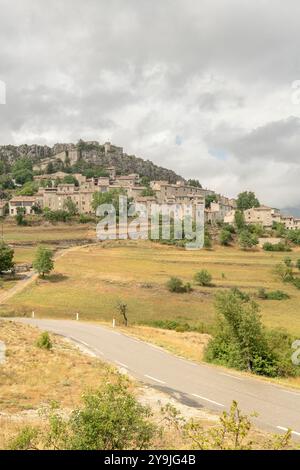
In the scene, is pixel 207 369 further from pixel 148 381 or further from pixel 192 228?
pixel 192 228

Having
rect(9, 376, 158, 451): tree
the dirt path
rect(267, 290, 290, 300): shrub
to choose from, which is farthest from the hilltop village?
rect(9, 376, 158, 451): tree

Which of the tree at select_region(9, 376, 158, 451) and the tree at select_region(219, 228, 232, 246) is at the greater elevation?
the tree at select_region(219, 228, 232, 246)

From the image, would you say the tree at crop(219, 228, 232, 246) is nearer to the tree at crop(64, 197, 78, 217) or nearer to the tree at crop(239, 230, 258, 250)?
the tree at crop(239, 230, 258, 250)

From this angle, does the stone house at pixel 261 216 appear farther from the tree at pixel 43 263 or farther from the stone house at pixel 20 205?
the tree at pixel 43 263

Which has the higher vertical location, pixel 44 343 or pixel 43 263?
pixel 43 263

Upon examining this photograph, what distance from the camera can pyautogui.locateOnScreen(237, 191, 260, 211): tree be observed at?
171375 millimetres

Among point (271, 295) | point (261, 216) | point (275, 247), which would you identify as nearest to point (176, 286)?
point (271, 295)

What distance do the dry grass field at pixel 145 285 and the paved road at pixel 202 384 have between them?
16802 mm

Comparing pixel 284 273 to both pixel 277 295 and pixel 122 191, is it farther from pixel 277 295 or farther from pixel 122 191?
pixel 122 191

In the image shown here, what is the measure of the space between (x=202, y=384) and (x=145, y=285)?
45.7m

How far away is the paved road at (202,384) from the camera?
1525 cm

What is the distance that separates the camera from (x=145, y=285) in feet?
214

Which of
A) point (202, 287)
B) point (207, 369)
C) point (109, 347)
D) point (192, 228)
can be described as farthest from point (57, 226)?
point (207, 369)

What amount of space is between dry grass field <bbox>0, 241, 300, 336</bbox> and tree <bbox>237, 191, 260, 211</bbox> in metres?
72.6
